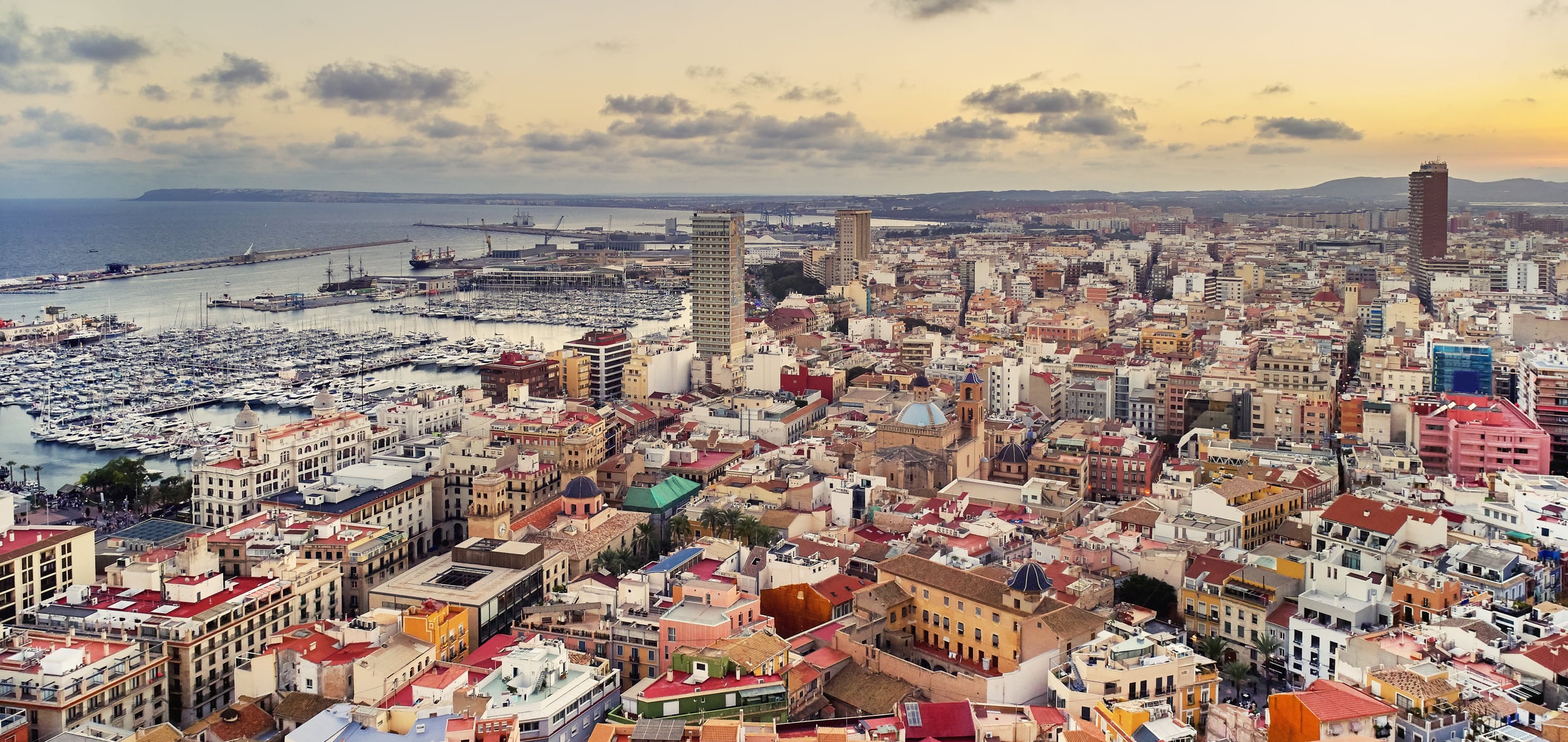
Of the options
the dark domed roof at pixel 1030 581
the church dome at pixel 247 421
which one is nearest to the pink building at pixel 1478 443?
the dark domed roof at pixel 1030 581

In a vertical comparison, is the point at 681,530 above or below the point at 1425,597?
below

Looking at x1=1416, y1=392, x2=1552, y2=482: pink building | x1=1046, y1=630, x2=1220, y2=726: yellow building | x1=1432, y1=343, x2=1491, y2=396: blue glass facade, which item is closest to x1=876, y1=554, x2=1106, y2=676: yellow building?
x1=1046, y1=630, x2=1220, y2=726: yellow building

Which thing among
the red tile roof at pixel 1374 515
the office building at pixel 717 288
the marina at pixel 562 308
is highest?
the office building at pixel 717 288

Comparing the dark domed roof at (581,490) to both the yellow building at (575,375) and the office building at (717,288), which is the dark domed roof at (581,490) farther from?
the office building at (717,288)

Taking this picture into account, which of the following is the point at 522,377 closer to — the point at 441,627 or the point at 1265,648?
the point at 441,627

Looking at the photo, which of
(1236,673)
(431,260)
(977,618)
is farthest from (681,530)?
(431,260)

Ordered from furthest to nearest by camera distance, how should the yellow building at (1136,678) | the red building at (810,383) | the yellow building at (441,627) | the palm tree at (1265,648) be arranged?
the red building at (810,383), the palm tree at (1265,648), the yellow building at (441,627), the yellow building at (1136,678)
